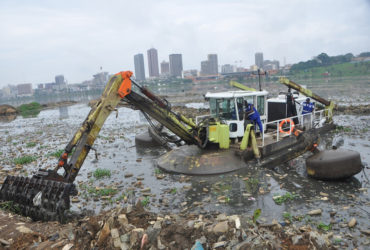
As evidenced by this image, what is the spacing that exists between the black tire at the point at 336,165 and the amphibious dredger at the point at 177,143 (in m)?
1.12

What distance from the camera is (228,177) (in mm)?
Result: 9969

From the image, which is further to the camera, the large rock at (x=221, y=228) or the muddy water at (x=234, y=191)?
the muddy water at (x=234, y=191)

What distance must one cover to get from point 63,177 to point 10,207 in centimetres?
169

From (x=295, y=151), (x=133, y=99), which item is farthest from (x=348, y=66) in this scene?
(x=133, y=99)

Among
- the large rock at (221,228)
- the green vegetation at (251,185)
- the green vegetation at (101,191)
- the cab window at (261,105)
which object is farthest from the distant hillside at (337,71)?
the large rock at (221,228)

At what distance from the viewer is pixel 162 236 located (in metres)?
4.98

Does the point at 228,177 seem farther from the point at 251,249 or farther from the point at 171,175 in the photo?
the point at 251,249

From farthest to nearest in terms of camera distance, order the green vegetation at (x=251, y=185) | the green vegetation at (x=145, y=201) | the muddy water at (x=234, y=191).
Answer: the green vegetation at (x=251, y=185), the green vegetation at (x=145, y=201), the muddy water at (x=234, y=191)

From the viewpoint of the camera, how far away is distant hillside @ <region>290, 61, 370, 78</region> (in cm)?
8506

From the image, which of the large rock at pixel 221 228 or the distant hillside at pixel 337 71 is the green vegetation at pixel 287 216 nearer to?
the large rock at pixel 221 228

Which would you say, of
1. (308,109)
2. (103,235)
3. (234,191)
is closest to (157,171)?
(234,191)

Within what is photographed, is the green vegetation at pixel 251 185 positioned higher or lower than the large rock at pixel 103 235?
lower

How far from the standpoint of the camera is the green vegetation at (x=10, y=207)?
7.32 m

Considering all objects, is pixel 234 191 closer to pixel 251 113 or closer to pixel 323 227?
pixel 323 227
